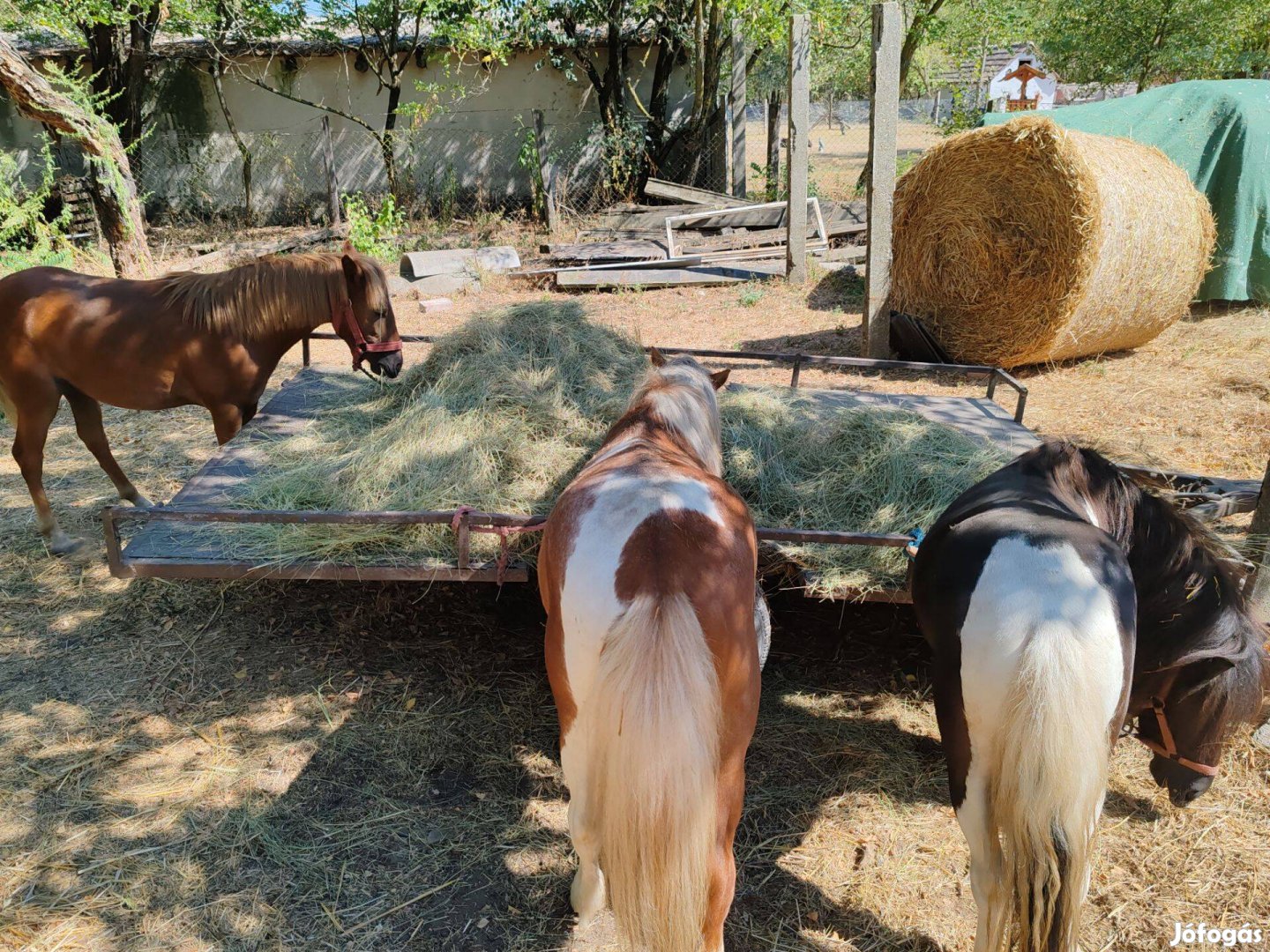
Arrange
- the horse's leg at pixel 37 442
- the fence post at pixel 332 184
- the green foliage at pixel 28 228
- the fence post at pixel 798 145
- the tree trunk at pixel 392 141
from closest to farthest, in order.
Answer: the horse's leg at pixel 37 442
the green foliage at pixel 28 228
the fence post at pixel 798 145
the fence post at pixel 332 184
the tree trunk at pixel 392 141

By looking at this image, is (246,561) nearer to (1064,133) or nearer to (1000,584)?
(1000,584)

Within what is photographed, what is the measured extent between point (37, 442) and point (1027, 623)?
5071 millimetres

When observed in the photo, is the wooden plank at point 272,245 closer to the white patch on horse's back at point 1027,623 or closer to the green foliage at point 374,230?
the green foliage at point 374,230

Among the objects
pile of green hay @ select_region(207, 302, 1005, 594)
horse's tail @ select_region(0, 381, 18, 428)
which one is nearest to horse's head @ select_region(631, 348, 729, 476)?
pile of green hay @ select_region(207, 302, 1005, 594)

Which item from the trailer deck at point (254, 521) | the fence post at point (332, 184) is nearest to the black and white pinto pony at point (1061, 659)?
the trailer deck at point (254, 521)

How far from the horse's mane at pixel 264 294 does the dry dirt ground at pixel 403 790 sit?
4.61 feet

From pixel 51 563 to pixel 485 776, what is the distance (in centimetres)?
314

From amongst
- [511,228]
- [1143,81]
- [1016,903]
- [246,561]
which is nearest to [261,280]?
[246,561]

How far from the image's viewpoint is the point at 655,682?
186 centimetres

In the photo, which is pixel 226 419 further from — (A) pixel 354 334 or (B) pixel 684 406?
(B) pixel 684 406

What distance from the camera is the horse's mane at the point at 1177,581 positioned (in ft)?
7.74

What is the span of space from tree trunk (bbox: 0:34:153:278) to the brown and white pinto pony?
8142 millimetres

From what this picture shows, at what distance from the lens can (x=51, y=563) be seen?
4500mm

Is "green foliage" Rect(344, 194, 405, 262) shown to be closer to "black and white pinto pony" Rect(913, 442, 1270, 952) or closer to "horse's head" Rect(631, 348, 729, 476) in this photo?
Answer: "horse's head" Rect(631, 348, 729, 476)
